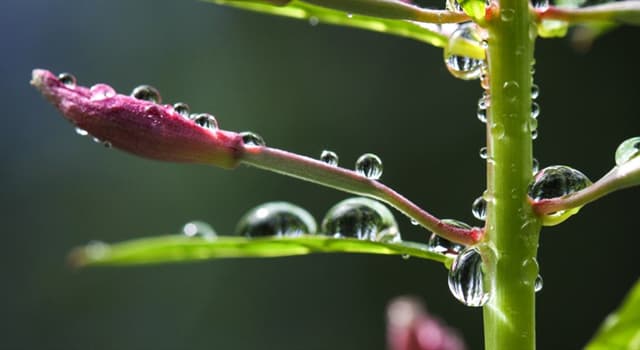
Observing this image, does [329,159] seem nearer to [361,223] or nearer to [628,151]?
[361,223]

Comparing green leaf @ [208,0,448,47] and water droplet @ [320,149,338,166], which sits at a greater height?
green leaf @ [208,0,448,47]

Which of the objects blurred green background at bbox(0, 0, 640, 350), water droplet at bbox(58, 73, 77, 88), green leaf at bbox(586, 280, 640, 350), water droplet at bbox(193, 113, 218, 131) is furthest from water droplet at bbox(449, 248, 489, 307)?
blurred green background at bbox(0, 0, 640, 350)

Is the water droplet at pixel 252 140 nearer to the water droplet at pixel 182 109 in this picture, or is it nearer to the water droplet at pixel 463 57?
the water droplet at pixel 182 109

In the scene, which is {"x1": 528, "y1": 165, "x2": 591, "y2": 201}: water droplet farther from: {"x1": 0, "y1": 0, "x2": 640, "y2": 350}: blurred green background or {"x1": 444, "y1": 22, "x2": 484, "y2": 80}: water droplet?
{"x1": 0, "y1": 0, "x2": 640, "y2": 350}: blurred green background

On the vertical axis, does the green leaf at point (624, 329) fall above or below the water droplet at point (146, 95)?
below

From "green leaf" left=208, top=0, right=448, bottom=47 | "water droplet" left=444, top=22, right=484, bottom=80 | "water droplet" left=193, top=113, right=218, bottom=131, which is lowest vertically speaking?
"water droplet" left=193, top=113, right=218, bottom=131

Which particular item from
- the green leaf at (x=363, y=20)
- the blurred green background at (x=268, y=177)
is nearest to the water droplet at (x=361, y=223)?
the green leaf at (x=363, y=20)

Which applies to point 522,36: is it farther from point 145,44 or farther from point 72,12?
point 72,12
